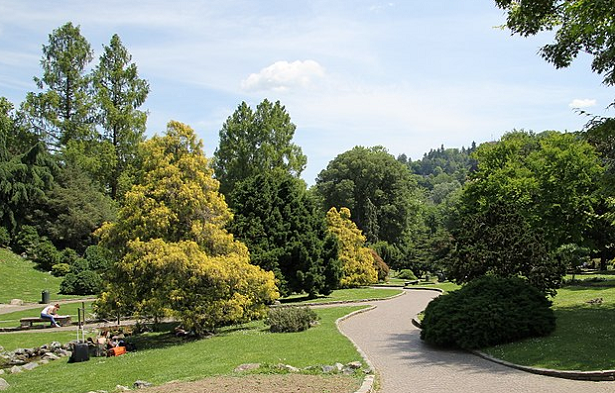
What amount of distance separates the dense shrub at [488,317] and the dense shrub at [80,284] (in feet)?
92.6

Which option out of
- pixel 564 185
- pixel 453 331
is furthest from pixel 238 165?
pixel 453 331

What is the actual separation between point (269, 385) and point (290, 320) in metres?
8.54

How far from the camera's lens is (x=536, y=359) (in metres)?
12.0

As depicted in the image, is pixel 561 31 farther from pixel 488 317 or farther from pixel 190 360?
pixel 190 360

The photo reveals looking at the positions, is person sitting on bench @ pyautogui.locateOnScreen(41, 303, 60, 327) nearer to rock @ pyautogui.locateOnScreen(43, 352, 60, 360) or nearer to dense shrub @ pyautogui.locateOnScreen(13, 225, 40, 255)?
rock @ pyautogui.locateOnScreen(43, 352, 60, 360)

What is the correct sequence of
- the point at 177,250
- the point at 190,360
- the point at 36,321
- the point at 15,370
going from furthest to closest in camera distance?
the point at 36,321 < the point at 177,250 < the point at 15,370 < the point at 190,360

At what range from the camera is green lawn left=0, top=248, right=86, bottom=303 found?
35938 mm

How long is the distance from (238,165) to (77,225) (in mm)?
14993

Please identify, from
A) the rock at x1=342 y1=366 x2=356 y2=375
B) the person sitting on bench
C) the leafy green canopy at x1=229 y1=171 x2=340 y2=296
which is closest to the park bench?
the person sitting on bench

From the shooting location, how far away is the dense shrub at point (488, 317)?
14.0 meters

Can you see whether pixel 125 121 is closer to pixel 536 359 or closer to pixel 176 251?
pixel 176 251

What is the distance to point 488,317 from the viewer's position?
1410cm

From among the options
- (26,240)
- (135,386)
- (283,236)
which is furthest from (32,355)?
(26,240)

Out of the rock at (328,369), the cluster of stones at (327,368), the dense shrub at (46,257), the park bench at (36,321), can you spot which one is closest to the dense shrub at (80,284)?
the dense shrub at (46,257)
